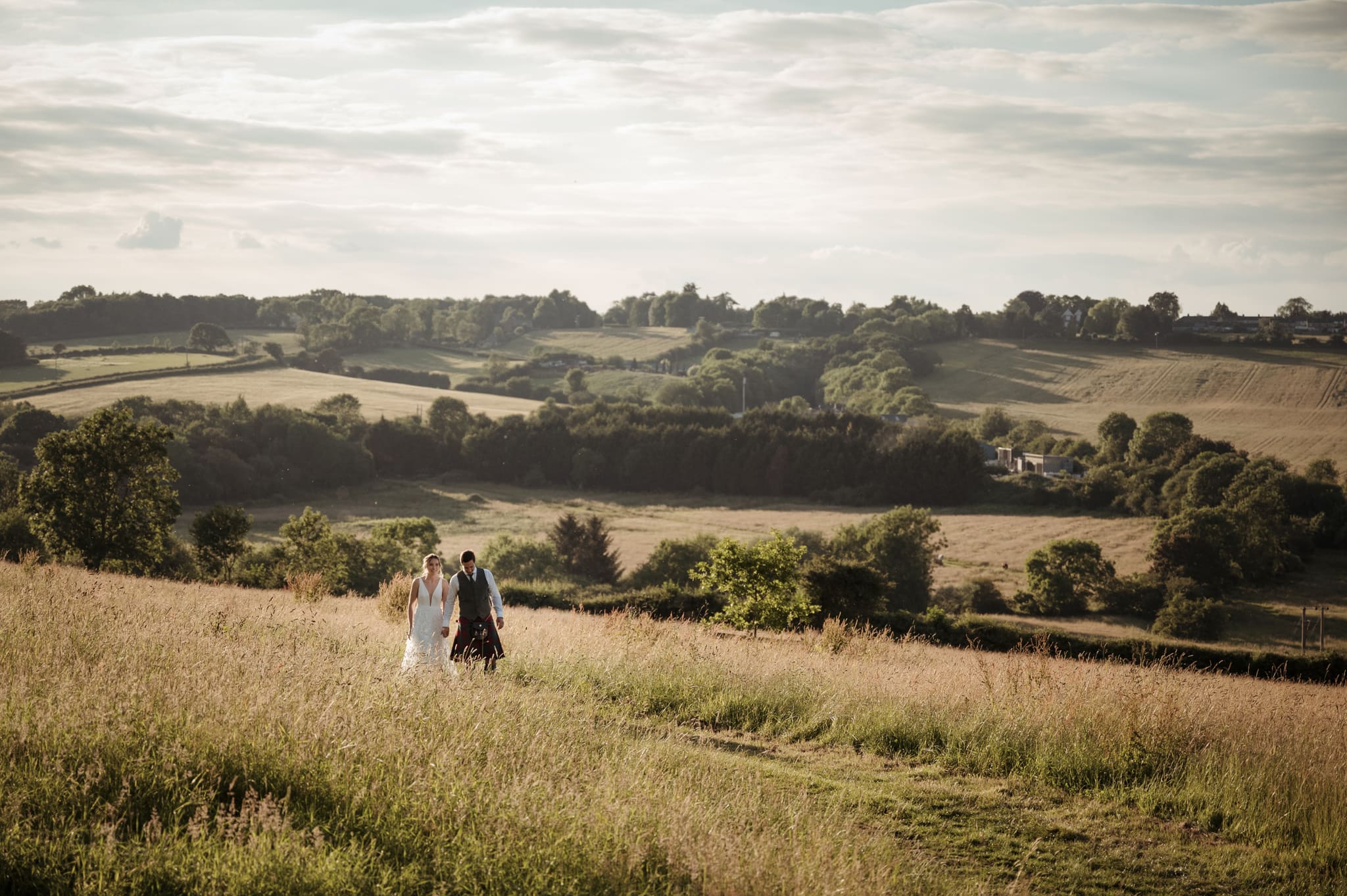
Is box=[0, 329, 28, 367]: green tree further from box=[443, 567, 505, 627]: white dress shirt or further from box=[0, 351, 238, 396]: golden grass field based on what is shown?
box=[443, 567, 505, 627]: white dress shirt

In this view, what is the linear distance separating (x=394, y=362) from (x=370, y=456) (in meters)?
50.7

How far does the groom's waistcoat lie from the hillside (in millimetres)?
81926

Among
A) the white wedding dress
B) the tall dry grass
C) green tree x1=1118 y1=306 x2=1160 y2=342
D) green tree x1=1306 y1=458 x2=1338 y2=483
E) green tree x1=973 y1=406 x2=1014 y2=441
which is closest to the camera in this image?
→ the tall dry grass

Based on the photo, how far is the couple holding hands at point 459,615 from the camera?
35.3ft

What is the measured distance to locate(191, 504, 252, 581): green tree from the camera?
31.7 m

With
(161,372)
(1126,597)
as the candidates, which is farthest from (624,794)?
(161,372)

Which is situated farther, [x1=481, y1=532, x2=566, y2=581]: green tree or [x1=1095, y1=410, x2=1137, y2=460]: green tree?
[x1=1095, y1=410, x2=1137, y2=460]: green tree

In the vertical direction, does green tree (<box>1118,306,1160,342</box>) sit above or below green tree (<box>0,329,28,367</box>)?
above

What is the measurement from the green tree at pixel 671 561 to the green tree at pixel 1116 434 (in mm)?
47777

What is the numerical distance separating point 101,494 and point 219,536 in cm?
403

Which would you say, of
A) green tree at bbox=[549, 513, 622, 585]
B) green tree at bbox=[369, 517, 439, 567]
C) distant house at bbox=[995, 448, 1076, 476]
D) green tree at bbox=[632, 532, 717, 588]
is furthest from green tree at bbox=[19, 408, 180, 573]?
distant house at bbox=[995, 448, 1076, 476]

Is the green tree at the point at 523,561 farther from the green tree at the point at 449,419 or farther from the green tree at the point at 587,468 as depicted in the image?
the green tree at the point at 449,419

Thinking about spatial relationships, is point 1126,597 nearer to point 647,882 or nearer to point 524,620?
point 524,620

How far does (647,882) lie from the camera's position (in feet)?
16.8
